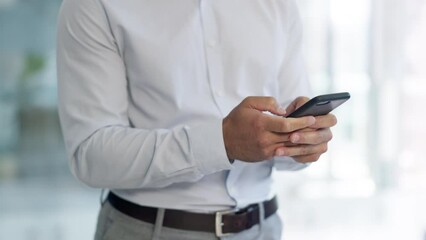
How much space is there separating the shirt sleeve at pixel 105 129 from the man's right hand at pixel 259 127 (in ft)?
0.13

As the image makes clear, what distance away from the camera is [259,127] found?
2.75 ft

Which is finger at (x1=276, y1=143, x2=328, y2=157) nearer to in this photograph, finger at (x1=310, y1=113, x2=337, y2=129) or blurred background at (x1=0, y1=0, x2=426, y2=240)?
finger at (x1=310, y1=113, x2=337, y2=129)

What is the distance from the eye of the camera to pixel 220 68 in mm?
1038

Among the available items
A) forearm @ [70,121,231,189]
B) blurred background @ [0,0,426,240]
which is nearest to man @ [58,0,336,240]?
forearm @ [70,121,231,189]

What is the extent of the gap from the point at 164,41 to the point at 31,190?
5.47ft

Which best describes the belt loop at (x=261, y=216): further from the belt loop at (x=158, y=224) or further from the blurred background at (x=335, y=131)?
the blurred background at (x=335, y=131)

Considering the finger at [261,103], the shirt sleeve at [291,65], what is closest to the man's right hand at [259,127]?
the finger at [261,103]

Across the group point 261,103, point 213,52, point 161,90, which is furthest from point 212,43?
point 261,103

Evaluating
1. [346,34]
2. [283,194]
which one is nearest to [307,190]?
[283,194]

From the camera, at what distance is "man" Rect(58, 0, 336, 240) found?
93cm

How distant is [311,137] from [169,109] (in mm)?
255

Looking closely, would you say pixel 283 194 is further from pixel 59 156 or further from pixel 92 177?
pixel 92 177

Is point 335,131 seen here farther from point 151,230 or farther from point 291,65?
point 151,230

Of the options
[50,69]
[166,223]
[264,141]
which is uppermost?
[264,141]
